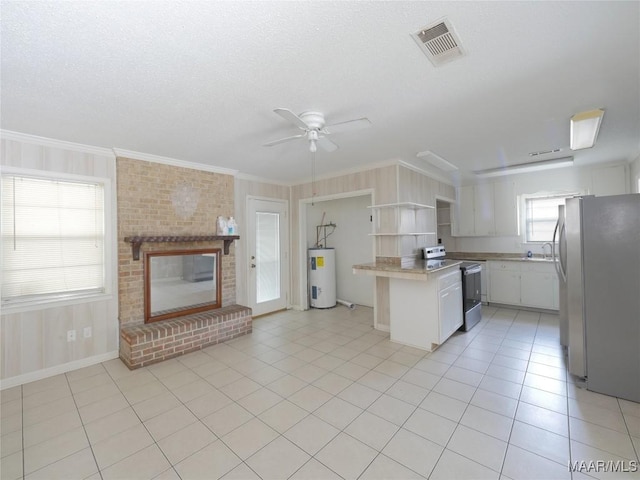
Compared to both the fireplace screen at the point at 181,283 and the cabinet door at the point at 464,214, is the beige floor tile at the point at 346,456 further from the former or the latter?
the cabinet door at the point at 464,214

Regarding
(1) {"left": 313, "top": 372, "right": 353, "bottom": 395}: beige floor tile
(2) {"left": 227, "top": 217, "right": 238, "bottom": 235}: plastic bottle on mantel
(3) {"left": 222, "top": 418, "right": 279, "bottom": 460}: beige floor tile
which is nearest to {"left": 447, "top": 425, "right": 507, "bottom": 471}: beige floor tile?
(1) {"left": 313, "top": 372, "right": 353, "bottom": 395}: beige floor tile

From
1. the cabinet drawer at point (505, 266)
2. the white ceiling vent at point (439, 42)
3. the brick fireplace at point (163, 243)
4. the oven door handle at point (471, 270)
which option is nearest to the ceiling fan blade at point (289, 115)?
the white ceiling vent at point (439, 42)

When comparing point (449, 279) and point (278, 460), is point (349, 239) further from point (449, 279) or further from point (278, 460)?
point (278, 460)

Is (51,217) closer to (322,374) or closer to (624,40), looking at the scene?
(322,374)

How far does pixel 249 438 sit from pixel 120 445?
Result: 0.89m

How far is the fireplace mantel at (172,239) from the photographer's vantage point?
3396 mm

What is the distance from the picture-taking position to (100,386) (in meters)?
2.75

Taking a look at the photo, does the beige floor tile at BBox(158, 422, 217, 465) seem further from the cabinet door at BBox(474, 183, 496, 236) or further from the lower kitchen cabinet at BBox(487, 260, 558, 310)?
the cabinet door at BBox(474, 183, 496, 236)

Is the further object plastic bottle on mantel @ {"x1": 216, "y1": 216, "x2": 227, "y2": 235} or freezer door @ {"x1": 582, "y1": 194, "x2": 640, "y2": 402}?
plastic bottle on mantel @ {"x1": 216, "y1": 216, "x2": 227, "y2": 235}

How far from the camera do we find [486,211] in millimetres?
5680

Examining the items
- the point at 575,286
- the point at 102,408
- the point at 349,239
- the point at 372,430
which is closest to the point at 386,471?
the point at 372,430

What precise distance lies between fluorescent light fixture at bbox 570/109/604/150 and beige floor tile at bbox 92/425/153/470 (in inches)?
176

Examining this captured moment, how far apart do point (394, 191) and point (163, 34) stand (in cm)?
320

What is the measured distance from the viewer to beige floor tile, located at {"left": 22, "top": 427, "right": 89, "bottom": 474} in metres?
1.82
